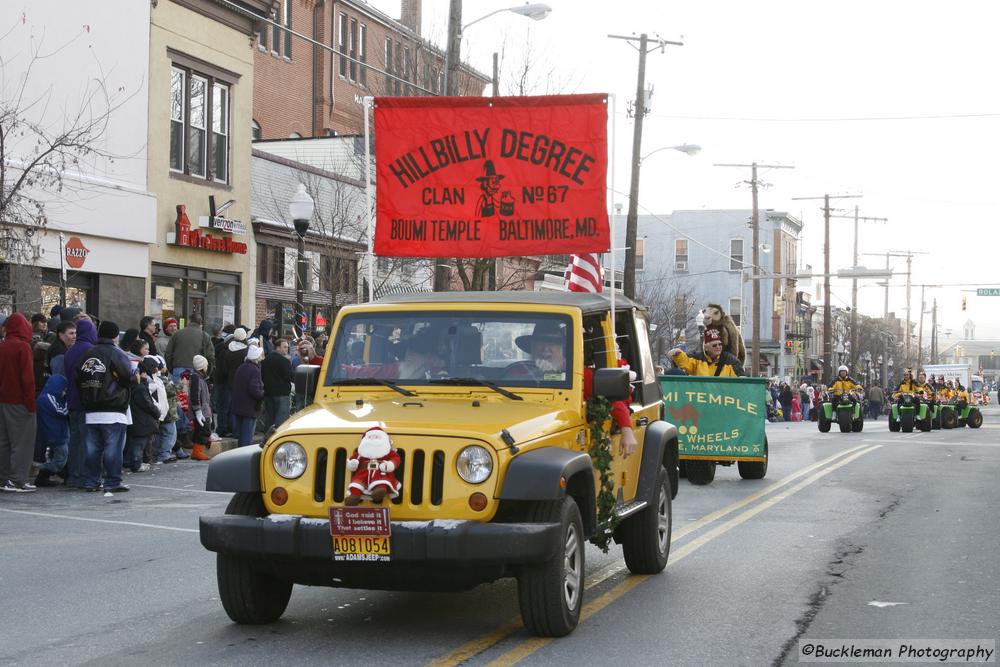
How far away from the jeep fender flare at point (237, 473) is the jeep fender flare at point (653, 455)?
306cm

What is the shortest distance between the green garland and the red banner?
2.00 meters

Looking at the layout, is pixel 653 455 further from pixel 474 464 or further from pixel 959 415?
pixel 959 415

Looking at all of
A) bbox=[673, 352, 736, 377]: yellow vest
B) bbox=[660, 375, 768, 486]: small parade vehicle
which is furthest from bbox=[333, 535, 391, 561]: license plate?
bbox=[673, 352, 736, 377]: yellow vest

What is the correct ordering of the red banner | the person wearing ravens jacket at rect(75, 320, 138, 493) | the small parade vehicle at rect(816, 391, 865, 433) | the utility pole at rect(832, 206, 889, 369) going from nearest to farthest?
the red banner < the person wearing ravens jacket at rect(75, 320, 138, 493) < the small parade vehicle at rect(816, 391, 865, 433) < the utility pole at rect(832, 206, 889, 369)

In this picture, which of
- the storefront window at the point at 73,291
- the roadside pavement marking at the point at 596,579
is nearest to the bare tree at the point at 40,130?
the storefront window at the point at 73,291

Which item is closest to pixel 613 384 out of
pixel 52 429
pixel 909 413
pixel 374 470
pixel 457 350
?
pixel 457 350

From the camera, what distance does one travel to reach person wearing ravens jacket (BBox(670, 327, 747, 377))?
1658 centimetres

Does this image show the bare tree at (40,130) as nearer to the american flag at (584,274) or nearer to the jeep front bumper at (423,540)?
the american flag at (584,274)

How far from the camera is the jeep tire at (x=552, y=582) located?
6.67 metres

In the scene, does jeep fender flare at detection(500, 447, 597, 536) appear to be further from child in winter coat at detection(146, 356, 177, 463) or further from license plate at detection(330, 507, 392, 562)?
child in winter coat at detection(146, 356, 177, 463)

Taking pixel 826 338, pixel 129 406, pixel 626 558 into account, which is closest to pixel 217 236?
pixel 129 406

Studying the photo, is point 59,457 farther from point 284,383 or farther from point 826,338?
point 826,338

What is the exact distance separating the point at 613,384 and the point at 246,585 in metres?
2.39

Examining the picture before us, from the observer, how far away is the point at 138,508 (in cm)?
1333
